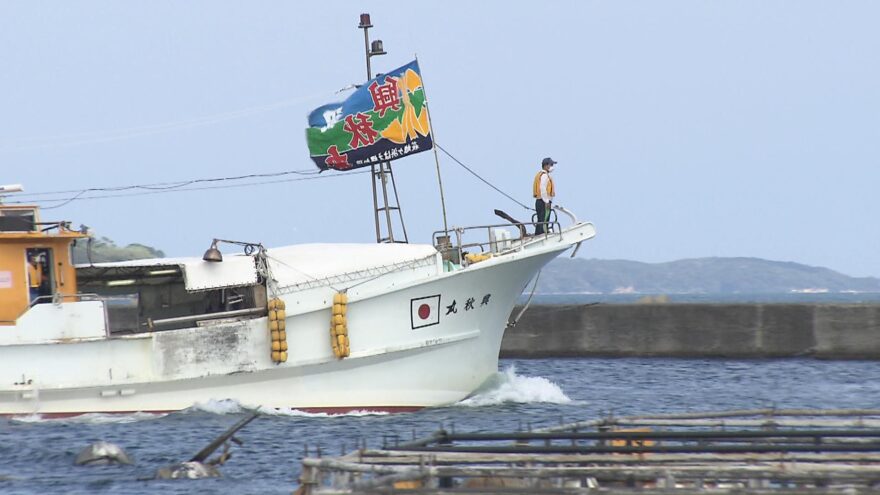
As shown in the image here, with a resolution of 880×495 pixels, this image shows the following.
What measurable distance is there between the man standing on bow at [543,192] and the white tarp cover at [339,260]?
2171 mm

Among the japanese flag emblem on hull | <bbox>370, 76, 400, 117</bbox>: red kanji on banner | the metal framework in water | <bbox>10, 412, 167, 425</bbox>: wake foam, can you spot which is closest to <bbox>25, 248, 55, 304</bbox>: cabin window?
<bbox>10, 412, 167, 425</bbox>: wake foam

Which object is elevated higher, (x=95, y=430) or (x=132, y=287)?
(x=132, y=287)

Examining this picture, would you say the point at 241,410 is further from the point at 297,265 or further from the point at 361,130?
the point at 361,130

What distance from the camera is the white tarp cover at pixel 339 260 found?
2173 cm

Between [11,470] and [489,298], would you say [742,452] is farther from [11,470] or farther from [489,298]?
[489,298]

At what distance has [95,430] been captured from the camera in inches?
822

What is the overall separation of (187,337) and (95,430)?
1960mm

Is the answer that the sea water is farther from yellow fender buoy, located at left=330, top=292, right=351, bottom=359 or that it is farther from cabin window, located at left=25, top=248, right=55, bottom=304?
cabin window, located at left=25, top=248, right=55, bottom=304

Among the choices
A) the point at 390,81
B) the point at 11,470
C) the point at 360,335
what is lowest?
the point at 11,470

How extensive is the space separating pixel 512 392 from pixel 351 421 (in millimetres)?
3396

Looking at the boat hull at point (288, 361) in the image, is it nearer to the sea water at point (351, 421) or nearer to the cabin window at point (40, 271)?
the sea water at point (351, 421)

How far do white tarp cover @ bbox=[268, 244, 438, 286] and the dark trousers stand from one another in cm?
216

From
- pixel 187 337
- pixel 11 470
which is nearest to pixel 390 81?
pixel 187 337

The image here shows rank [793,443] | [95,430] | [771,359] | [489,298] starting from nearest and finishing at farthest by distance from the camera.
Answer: [793,443] < [95,430] < [489,298] < [771,359]
